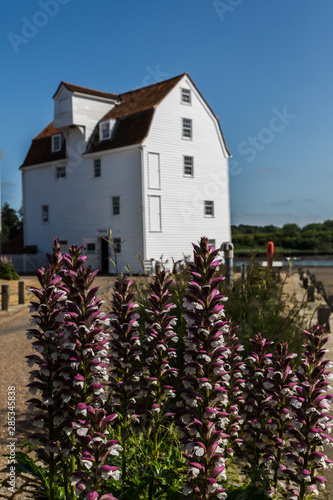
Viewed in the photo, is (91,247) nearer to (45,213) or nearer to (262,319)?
(45,213)

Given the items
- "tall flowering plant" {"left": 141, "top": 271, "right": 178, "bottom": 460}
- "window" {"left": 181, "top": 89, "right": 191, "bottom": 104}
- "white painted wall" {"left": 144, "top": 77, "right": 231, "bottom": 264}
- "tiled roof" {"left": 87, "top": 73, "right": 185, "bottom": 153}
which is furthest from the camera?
"window" {"left": 181, "top": 89, "right": 191, "bottom": 104}

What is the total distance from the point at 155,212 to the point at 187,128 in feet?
22.9

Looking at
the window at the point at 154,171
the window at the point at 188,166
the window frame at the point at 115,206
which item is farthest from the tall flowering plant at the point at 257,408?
the window at the point at 188,166

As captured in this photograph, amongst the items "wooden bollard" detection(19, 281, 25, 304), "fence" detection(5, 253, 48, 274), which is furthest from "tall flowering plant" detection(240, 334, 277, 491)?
"fence" detection(5, 253, 48, 274)

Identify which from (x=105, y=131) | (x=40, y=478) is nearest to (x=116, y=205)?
(x=105, y=131)

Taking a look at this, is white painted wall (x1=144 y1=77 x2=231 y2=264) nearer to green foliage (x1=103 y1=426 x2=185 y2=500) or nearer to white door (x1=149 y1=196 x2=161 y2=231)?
white door (x1=149 y1=196 x2=161 y2=231)

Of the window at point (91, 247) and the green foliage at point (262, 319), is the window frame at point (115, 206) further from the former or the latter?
the green foliage at point (262, 319)

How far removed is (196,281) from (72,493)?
1.50 meters

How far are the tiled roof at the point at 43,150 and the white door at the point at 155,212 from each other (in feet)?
31.9

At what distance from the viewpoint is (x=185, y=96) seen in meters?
33.8

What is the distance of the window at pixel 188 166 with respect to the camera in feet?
111

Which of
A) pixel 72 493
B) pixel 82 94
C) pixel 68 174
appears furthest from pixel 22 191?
pixel 72 493

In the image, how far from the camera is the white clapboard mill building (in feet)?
103

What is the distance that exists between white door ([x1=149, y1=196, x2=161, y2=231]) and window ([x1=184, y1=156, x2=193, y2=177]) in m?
3.57
